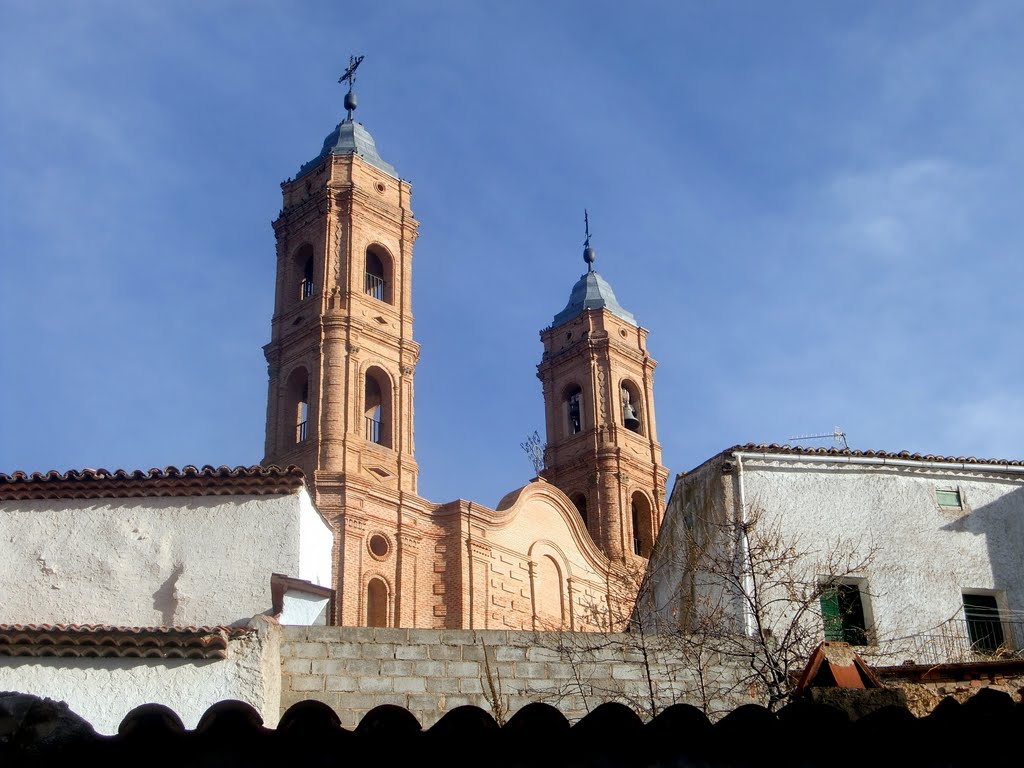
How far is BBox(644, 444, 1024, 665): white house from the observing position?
18109 mm

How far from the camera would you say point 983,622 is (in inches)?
738

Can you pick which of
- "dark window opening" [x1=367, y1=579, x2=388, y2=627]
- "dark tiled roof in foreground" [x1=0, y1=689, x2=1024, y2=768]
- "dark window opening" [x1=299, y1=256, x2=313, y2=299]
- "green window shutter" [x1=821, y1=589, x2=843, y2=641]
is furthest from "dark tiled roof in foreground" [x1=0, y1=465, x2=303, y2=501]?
"dark window opening" [x1=299, y1=256, x2=313, y2=299]

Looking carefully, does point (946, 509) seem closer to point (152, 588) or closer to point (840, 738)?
point (152, 588)

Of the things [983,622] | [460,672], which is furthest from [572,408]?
[460,672]

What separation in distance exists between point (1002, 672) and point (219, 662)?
9.01m

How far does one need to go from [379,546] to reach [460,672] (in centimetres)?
2174

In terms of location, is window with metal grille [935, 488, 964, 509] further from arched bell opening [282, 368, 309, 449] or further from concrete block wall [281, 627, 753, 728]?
arched bell opening [282, 368, 309, 449]

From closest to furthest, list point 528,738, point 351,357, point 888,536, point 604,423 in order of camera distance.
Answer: point 528,738, point 888,536, point 351,357, point 604,423

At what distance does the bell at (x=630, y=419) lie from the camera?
45.2 metres

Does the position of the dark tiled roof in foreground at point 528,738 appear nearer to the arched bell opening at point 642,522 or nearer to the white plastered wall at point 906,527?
the white plastered wall at point 906,527

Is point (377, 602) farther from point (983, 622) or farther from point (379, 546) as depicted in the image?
point (983, 622)

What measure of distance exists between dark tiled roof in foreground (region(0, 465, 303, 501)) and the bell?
97.0ft

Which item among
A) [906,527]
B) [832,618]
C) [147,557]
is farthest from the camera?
[906,527]

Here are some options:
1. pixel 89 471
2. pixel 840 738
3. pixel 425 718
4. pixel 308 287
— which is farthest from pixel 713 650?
pixel 308 287
